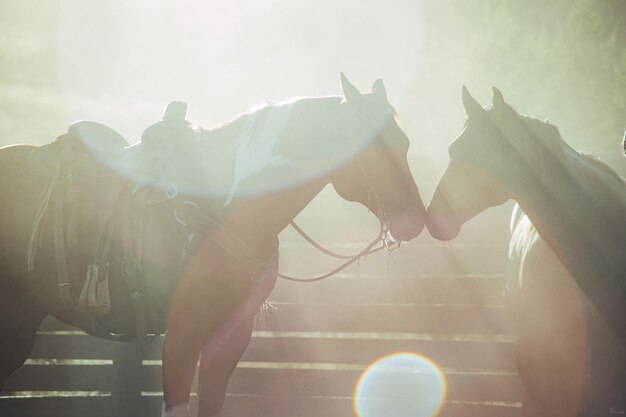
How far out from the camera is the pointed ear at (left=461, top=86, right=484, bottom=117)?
10.9ft

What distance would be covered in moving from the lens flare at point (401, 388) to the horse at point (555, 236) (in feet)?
7.95

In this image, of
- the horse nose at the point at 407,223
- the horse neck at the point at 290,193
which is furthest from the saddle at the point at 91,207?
the horse nose at the point at 407,223

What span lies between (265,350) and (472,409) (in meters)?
2.27

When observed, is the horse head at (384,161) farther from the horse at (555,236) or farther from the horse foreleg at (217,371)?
the horse foreleg at (217,371)

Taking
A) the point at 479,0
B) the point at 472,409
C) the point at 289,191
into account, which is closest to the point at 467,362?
the point at 472,409

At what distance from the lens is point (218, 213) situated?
3215 mm

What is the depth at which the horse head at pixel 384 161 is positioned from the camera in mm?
3055

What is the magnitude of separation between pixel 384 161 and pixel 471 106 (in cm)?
72

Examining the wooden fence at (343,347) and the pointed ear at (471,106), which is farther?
the wooden fence at (343,347)

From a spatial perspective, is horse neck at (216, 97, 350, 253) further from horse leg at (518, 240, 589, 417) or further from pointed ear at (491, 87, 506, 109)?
horse leg at (518, 240, 589, 417)

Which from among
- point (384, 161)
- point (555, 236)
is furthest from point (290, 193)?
point (555, 236)

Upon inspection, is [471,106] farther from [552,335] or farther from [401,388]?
[401,388]

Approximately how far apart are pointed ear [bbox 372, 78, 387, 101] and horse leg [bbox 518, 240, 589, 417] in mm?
1360

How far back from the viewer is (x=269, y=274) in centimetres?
359
